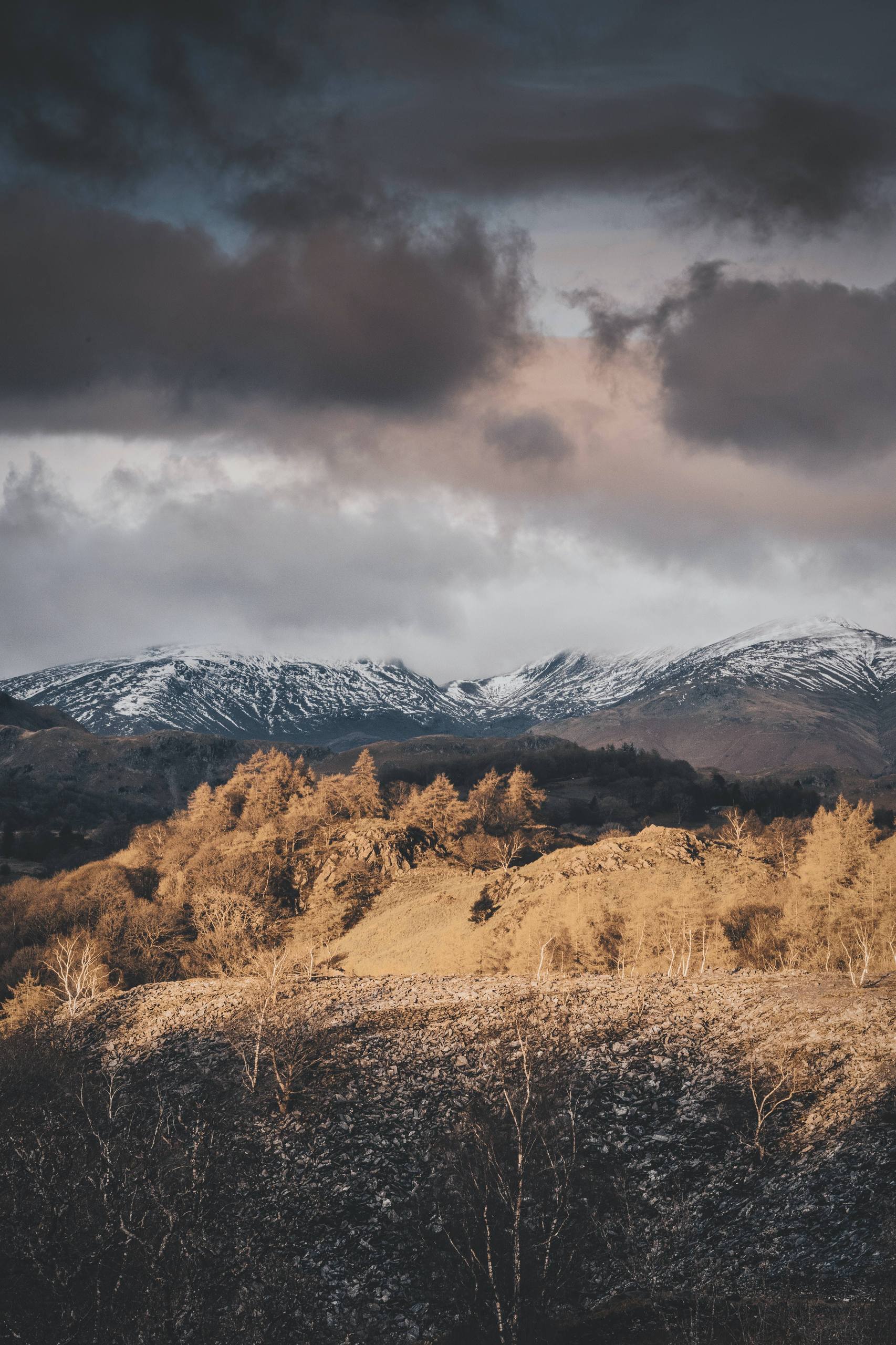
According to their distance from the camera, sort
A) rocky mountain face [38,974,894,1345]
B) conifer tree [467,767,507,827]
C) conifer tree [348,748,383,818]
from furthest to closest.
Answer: conifer tree [467,767,507,827]
conifer tree [348,748,383,818]
rocky mountain face [38,974,894,1345]

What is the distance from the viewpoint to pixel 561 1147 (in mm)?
32250

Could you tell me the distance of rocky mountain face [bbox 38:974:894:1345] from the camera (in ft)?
80.6

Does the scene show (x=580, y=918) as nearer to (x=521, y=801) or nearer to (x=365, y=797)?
(x=365, y=797)

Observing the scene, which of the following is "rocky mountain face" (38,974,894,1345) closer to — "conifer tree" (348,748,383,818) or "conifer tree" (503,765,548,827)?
"conifer tree" (348,748,383,818)

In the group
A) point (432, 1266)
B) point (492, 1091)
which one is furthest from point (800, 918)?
point (432, 1266)

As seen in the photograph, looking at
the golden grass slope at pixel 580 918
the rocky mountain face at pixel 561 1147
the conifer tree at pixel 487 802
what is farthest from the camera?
the conifer tree at pixel 487 802

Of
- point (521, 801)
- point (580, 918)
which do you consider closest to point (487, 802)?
point (521, 801)

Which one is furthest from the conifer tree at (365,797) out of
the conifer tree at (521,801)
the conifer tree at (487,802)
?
the conifer tree at (521,801)

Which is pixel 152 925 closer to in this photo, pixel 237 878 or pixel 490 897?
pixel 237 878

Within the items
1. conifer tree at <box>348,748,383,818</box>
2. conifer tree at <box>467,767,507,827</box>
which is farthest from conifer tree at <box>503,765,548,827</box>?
conifer tree at <box>348,748,383,818</box>

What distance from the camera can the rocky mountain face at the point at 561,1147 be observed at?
24.6m

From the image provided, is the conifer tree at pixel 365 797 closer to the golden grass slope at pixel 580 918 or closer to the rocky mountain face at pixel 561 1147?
the golden grass slope at pixel 580 918

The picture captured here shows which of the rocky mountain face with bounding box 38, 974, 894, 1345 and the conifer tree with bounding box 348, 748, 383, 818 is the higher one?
the conifer tree with bounding box 348, 748, 383, 818

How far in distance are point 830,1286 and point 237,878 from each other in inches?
3193
